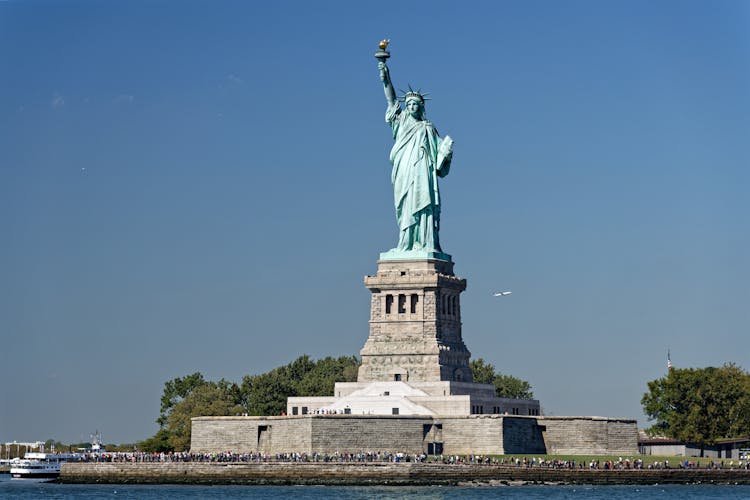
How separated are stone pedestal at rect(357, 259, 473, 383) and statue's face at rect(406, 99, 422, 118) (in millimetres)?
8433

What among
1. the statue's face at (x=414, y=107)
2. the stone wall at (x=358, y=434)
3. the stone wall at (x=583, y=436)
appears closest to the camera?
the stone wall at (x=358, y=434)

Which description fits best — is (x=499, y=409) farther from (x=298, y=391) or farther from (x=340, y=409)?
(x=298, y=391)

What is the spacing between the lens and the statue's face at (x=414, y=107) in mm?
97812

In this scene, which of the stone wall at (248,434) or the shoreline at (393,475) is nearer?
the shoreline at (393,475)

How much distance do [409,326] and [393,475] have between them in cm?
1312

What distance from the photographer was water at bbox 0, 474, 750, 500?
79000 millimetres

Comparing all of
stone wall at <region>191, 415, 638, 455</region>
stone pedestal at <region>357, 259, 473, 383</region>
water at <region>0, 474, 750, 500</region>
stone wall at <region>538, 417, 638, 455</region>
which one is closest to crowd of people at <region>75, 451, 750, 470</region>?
stone wall at <region>191, 415, 638, 455</region>

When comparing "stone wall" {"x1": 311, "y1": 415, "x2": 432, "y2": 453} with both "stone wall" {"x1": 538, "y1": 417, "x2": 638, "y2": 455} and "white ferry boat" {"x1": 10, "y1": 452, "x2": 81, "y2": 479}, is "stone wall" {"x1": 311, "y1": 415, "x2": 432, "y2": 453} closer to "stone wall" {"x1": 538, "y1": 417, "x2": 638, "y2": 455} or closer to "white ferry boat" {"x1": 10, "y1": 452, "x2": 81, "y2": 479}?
"stone wall" {"x1": 538, "y1": 417, "x2": 638, "y2": 455}

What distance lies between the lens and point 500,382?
417 ft

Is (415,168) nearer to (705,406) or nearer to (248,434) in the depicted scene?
(248,434)

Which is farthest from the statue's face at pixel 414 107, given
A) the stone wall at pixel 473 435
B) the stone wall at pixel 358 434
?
the stone wall at pixel 358 434

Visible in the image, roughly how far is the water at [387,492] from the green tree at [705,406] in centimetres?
1692

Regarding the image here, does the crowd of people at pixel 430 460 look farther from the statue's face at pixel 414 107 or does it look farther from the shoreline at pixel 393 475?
the statue's face at pixel 414 107

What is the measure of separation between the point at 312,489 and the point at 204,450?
11278mm
